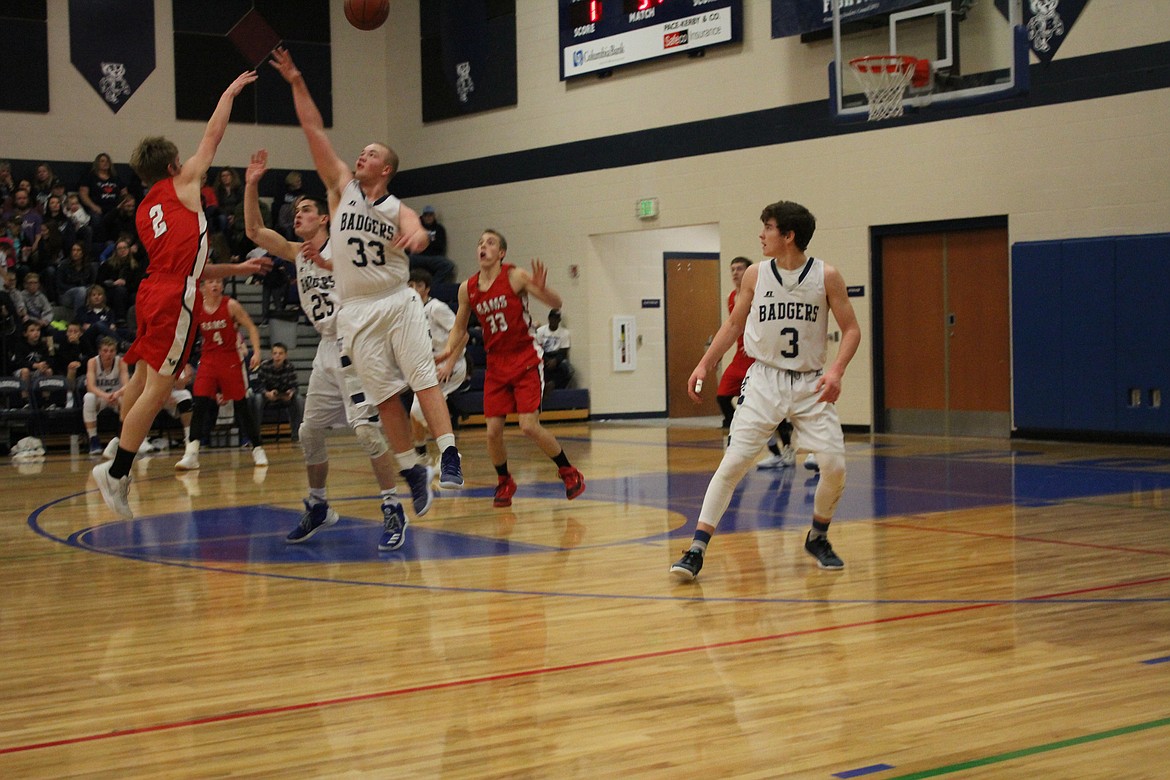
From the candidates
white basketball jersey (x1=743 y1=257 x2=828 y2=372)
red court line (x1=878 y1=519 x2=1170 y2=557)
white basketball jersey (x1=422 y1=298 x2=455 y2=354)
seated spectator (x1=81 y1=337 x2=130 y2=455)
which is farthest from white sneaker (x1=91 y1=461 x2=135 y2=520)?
seated spectator (x1=81 y1=337 x2=130 y2=455)

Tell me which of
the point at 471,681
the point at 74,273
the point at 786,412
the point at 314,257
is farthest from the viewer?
the point at 74,273

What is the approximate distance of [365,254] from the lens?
6.81m

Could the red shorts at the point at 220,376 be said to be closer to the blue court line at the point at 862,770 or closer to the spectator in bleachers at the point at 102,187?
the spectator in bleachers at the point at 102,187

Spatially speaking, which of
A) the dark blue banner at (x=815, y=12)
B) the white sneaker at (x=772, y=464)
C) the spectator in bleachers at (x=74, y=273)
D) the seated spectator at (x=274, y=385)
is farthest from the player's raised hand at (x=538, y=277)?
the spectator in bleachers at (x=74, y=273)

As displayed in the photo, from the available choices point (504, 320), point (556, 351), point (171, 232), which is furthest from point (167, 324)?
point (556, 351)

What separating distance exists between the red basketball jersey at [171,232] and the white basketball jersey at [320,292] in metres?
0.73

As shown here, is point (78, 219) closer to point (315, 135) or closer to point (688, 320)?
point (688, 320)

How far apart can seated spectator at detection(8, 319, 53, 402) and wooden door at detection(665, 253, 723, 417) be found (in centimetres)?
912

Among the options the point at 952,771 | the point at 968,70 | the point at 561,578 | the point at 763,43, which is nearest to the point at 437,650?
the point at 561,578

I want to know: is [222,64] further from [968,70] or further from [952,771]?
[952,771]

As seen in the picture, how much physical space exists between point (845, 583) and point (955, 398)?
402 inches

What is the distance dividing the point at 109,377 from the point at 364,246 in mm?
9351

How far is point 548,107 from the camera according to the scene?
20.0 m

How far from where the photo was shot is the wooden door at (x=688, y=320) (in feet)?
67.6
